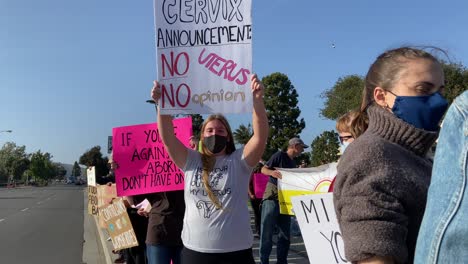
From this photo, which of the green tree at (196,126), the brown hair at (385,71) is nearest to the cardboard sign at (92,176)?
the green tree at (196,126)

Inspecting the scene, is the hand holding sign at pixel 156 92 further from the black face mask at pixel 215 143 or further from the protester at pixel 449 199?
the protester at pixel 449 199

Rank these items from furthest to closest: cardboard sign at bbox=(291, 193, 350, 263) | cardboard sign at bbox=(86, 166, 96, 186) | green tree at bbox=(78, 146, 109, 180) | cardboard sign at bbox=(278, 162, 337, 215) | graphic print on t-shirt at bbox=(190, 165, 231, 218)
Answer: green tree at bbox=(78, 146, 109, 180)
cardboard sign at bbox=(86, 166, 96, 186)
cardboard sign at bbox=(278, 162, 337, 215)
graphic print on t-shirt at bbox=(190, 165, 231, 218)
cardboard sign at bbox=(291, 193, 350, 263)

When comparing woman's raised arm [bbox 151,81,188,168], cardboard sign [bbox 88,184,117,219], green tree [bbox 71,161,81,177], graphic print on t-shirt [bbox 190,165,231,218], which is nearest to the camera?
graphic print on t-shirt [bbox 190,165,231,218]

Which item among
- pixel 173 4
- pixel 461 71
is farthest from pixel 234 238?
pixel 461 71

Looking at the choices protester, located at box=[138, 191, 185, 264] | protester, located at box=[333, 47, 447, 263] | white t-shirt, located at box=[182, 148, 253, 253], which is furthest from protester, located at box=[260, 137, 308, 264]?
protester, located at box=[333, 47, 447, 263]

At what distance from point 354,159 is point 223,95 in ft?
6.87

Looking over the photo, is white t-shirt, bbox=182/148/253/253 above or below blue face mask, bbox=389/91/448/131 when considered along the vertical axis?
below

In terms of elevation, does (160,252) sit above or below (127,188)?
below

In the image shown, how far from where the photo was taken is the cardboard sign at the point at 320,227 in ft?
10.2

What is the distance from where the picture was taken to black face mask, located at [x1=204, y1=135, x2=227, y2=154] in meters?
3.54

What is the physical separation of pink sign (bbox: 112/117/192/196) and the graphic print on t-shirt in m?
1.43

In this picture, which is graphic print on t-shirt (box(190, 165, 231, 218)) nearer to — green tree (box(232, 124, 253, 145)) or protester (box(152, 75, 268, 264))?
protester (box(152, 75, 268, 264))

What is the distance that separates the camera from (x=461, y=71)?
116 ft

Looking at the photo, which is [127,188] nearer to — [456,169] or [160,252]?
[160,252]
